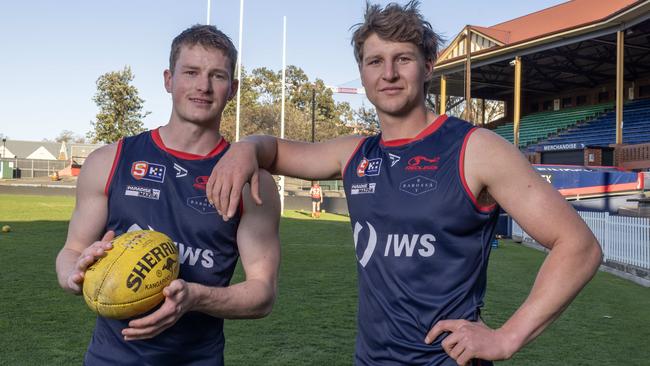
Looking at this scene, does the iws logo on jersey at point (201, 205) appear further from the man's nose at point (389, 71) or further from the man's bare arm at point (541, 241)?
the man's bare arm at point (541, 241)

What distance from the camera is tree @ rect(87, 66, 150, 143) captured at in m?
49.6

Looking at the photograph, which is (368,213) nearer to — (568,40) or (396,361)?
(396,361)

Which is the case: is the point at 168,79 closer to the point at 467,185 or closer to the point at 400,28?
the point at 400,28

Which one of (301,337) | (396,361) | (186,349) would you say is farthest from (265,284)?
(301,337)

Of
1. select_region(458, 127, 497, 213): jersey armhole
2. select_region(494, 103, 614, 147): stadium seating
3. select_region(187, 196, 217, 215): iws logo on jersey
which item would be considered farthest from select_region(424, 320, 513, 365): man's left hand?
select_region(494, 103, 614, 147): stadium seating

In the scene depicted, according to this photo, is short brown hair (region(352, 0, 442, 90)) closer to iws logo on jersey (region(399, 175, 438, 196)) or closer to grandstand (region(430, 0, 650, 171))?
iws logo on jersey (region(399, 175, 438, 196))

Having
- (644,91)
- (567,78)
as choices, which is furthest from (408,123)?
(567,78)

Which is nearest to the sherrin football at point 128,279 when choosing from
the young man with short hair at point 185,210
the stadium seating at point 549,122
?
the young man with short hair at point 185,210

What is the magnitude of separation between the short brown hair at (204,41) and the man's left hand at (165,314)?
1.25 metres

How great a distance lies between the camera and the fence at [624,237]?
12.9 m

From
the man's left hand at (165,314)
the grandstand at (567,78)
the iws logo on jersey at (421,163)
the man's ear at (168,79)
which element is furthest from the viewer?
the grandstand at (567,78)

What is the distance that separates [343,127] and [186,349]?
66226mm

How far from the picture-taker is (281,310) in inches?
340

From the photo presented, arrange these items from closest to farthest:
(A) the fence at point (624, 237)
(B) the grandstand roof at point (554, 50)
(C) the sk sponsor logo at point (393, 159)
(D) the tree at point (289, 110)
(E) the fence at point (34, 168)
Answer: (C) the sk sponsor logo at point (393, 159), (A) the fence at point (624, 237), (B) the grandstand roof at point (554, 50), (D) the tree at point (289, 110), (E) the fence at point (34, 168)
